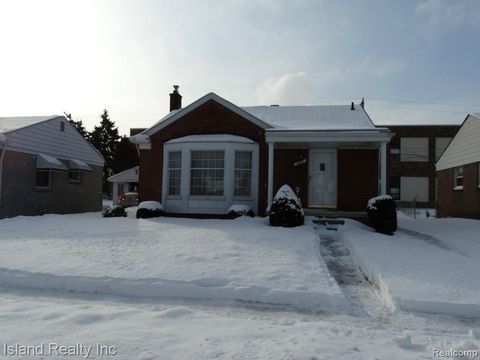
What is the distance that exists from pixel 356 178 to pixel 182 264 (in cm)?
951

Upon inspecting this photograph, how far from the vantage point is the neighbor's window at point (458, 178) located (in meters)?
20.1

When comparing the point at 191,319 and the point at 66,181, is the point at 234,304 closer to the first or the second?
the point at 191,319

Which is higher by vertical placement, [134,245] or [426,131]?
[426,131]

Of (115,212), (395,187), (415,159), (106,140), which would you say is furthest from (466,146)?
(106,140)

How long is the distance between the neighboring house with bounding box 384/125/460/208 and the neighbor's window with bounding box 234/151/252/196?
2443 cm

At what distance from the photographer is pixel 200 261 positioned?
24.9 ft

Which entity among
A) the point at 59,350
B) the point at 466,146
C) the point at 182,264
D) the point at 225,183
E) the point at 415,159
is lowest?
the point at 59,350

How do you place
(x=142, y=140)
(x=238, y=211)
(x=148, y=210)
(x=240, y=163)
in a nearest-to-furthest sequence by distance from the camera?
(x=238, y=211) < (x=148, y=210) < (x=240, y=163) < (x=142, y=140)

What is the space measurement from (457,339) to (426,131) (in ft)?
117

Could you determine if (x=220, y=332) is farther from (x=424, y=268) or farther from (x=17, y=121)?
(x=17, y=121)

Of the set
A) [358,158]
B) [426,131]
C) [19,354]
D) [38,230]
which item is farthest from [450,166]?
[19,354]

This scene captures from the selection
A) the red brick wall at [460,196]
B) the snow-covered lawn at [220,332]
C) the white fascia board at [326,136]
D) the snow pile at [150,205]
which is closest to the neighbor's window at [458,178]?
the red brick wall at [460,196]

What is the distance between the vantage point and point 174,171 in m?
15.3

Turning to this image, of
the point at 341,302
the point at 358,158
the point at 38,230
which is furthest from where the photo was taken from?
the point at 358,158
